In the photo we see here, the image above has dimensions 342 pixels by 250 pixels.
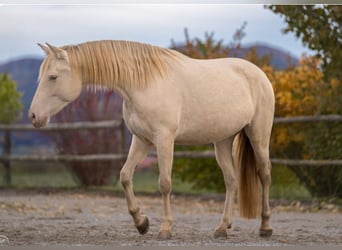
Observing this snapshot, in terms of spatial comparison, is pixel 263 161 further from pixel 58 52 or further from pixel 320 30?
pixel 320 30

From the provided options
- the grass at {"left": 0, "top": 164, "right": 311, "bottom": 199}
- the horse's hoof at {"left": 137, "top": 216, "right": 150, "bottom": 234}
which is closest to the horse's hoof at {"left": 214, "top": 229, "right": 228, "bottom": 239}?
the horse's hoof at {"left": 137, "top": 216, "right": 150, "bottom": 234}

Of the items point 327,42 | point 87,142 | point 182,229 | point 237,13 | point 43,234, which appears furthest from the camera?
point 87,142

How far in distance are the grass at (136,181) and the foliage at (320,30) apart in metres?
1.34

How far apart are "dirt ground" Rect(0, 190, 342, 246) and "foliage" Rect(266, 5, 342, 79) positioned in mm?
1517

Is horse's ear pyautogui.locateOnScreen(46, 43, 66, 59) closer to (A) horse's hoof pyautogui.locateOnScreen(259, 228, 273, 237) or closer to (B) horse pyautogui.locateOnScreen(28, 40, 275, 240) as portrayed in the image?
(B) horse pyautogui.locateOnScreen(28, 40, 275, 240)

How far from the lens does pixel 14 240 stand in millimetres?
4762

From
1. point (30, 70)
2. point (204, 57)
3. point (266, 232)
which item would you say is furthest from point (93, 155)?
point (266, 232)

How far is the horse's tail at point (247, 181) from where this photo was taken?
5.14m

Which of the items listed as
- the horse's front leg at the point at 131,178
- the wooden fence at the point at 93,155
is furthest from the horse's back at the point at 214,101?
the wooden fence at the point at 93,155

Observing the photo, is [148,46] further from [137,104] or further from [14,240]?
[14,240]

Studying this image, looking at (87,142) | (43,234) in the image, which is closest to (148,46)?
(43,234)

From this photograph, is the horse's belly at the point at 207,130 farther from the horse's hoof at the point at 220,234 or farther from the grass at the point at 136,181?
the grass at the point at 136,181

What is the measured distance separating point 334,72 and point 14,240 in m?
4.20

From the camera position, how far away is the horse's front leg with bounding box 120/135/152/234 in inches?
184
